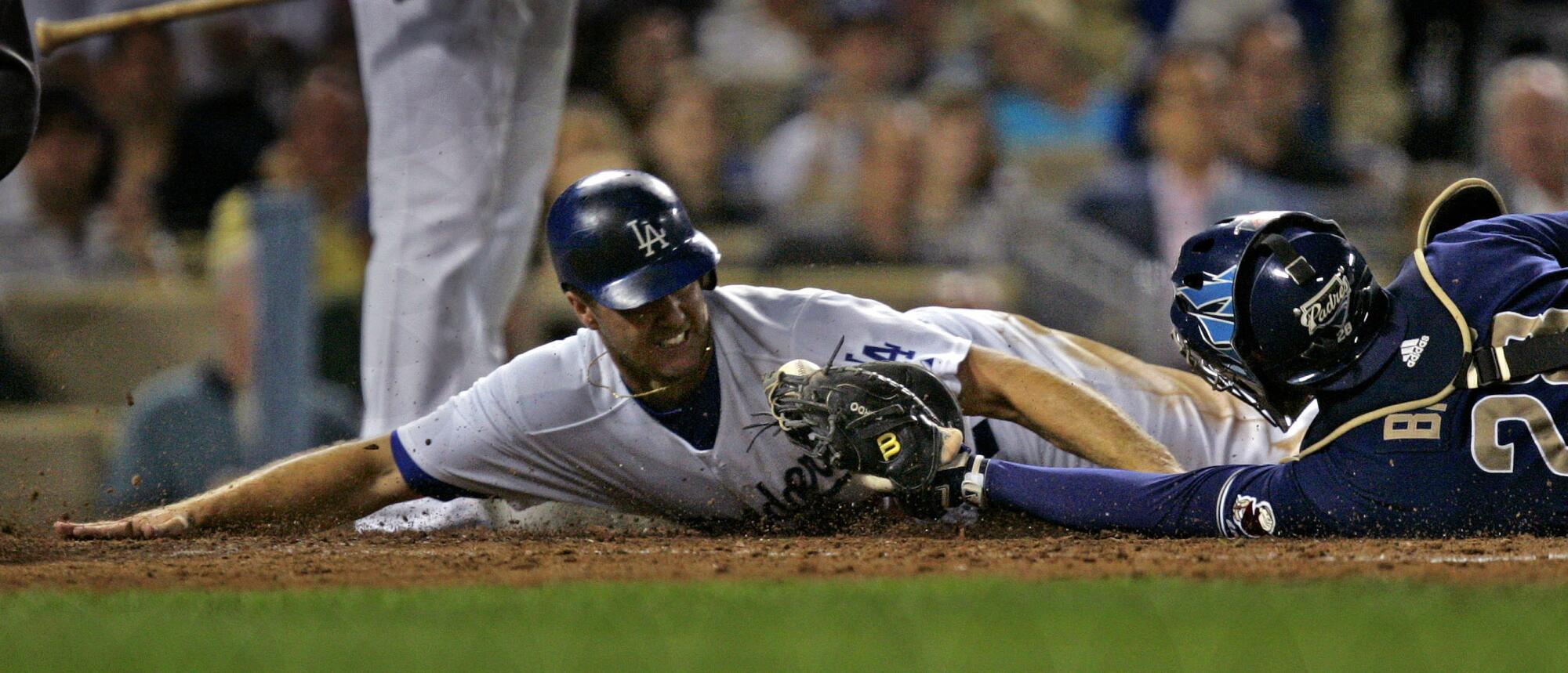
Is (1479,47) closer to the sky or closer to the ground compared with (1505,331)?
closer to the sky

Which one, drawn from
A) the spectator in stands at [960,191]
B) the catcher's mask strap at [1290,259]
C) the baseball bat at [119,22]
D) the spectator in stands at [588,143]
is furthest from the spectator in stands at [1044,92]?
the catcher's mask strap at [1290,259]

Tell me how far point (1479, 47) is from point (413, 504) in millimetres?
6911

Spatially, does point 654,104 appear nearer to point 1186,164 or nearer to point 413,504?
point 1186,164

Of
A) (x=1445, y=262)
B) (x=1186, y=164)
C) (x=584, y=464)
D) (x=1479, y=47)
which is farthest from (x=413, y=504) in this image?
(x=1479, y=47)

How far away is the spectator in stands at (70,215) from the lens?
25.3ft

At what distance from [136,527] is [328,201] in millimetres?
3720

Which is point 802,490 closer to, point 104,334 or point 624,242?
point 624,242

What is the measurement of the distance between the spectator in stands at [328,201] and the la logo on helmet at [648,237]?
10.4 feet

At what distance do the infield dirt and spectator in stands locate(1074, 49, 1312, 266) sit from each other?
390cm

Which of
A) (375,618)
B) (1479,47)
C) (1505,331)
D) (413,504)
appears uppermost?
(1479,47)

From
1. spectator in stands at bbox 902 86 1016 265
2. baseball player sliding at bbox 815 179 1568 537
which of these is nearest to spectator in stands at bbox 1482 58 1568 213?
spectator in stands at bbox 902 86 1016 265

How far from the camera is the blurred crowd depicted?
820 centimetres

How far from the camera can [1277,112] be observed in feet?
29.1

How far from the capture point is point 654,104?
8.97 m
